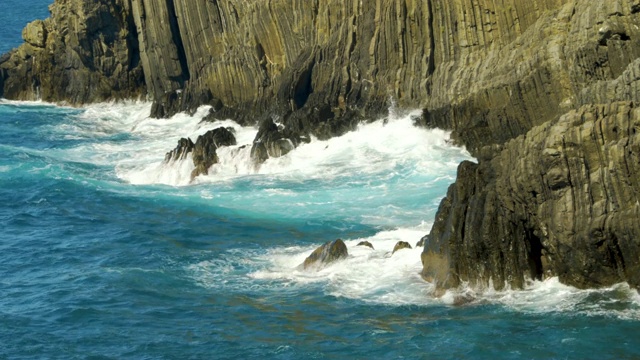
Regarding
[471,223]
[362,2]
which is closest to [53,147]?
[362,2]

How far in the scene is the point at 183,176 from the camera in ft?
156

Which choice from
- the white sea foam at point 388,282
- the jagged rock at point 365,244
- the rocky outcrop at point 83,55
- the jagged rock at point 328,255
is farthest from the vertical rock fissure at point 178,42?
the jagged rock at point 328,255

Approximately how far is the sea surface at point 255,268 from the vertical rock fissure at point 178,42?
10.9m

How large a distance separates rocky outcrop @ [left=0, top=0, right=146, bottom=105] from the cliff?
0.27 feet

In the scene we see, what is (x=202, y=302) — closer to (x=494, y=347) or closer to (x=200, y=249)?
(x=200, y=249)

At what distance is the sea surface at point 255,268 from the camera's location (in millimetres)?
26453

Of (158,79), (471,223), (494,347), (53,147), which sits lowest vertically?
(494,347)

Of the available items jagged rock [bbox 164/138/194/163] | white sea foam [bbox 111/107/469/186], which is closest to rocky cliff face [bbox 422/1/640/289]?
white sea foam [bbox 111/107/469/186]

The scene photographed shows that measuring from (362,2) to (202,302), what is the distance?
82.3 feet

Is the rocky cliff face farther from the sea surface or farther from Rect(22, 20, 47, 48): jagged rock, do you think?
Rect(22, 20, 47, 48): jagged rock

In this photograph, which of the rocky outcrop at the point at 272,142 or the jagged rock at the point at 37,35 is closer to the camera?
the rocky outcrop at the point at 272,142

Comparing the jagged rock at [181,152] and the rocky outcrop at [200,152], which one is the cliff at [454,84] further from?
the jagged rock at [181,152]

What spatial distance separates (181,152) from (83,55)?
2326 centimetres

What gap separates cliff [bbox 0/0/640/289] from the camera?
2709 centimetres
